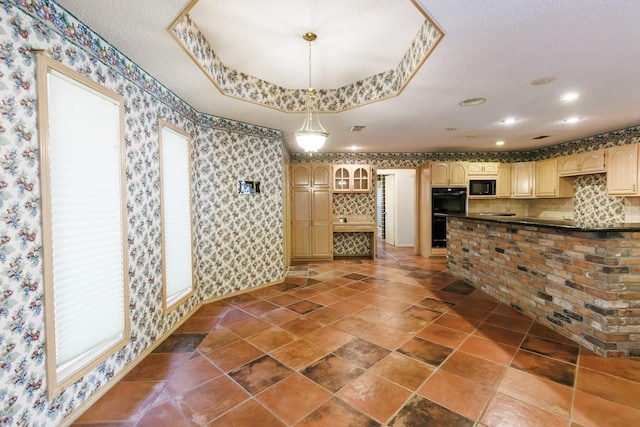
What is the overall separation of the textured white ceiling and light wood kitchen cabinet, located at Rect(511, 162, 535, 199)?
A: 84.4 inches

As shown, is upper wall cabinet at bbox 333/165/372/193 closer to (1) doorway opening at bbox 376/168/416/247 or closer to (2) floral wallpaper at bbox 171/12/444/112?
(1) doorway opening at bbox 376/168/416/247

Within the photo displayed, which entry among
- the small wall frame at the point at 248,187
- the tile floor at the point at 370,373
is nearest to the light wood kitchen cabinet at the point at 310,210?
the small wall frame at the point at 248,187

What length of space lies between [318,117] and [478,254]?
3.10 meters

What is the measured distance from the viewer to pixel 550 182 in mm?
5734

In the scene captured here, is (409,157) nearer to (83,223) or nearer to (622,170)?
(622,170)

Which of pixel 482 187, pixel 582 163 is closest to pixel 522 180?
pixel 482 187

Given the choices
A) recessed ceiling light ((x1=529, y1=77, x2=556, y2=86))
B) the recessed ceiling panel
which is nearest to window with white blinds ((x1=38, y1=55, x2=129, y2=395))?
the recessed ceiling panel

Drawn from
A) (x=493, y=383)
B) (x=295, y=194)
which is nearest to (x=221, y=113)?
(x=295, y=194)

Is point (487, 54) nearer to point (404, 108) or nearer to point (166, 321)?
point (404, 108)

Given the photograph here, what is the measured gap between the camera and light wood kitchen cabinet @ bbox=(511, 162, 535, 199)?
6082 mm

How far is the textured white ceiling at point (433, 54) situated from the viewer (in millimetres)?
1727

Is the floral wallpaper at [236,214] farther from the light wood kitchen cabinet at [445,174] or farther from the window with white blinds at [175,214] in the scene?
the light wood kitchen cabinet at [445,174]

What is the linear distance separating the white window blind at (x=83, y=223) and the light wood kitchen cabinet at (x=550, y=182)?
23.8 ft

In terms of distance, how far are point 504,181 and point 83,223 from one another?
7373 mm
